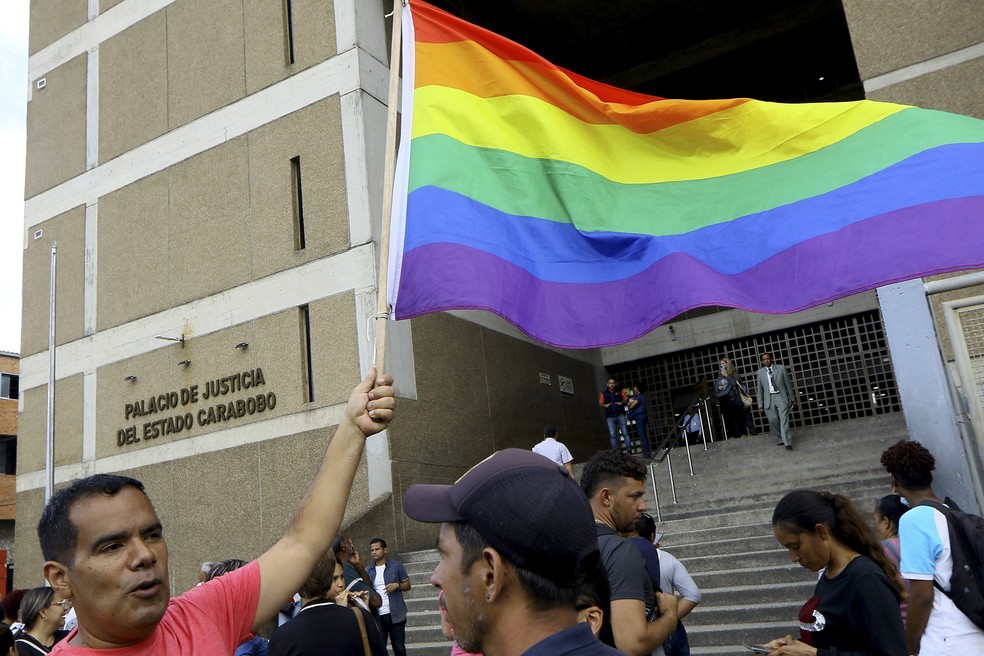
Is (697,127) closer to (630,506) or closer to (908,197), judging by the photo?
(908,197)

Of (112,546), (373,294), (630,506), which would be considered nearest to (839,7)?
(373,294)

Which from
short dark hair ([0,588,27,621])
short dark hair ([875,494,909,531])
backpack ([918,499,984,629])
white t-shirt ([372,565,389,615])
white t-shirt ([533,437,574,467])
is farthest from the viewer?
white t-shirt ([533,437,574,467])

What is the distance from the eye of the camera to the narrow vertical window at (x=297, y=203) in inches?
600

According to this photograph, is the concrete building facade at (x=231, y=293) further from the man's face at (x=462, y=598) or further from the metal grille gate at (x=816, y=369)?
the man's face at (x=462, y=598)

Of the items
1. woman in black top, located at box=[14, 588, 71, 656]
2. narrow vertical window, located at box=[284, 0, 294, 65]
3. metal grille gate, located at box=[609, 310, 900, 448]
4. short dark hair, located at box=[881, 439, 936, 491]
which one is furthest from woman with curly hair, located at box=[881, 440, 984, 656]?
metal grille gate, located at box=[609, 310, 900, 448]

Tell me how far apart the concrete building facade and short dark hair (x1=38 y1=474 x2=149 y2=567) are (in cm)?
1106

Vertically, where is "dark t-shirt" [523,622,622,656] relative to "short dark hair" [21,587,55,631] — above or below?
below

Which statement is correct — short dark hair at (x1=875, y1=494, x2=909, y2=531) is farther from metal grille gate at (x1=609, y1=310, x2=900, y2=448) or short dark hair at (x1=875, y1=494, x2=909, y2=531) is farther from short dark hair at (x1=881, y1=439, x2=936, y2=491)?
metal grille gate at (x1=609, y1=310, x2=900, y2=448)

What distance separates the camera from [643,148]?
496cm

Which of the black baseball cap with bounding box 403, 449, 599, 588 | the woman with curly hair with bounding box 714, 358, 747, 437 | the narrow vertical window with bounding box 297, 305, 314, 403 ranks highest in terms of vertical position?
the narrow vertical window with bounding box 297, 305, 314, 403

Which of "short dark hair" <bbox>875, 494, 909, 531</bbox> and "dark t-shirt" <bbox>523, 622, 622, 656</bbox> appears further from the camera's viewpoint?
"short dark hair" <bbox>875, 494, 909, 531</bbox>

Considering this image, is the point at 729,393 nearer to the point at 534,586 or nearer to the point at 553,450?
the point at 553,450

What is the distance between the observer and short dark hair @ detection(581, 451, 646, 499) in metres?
3.89

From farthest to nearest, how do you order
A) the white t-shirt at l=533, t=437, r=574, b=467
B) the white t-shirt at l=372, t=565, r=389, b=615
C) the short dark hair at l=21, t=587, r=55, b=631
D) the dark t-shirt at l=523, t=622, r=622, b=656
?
the white t-shirt at l=533, t=437, r=574, b=467 < the white t-shirt at l=372, t=565, r=389, b=615 < the short dark hair at l=21, t=587, r=55, b=631 < the dark t-shirt at l=523, t=622, r=622, b=656
